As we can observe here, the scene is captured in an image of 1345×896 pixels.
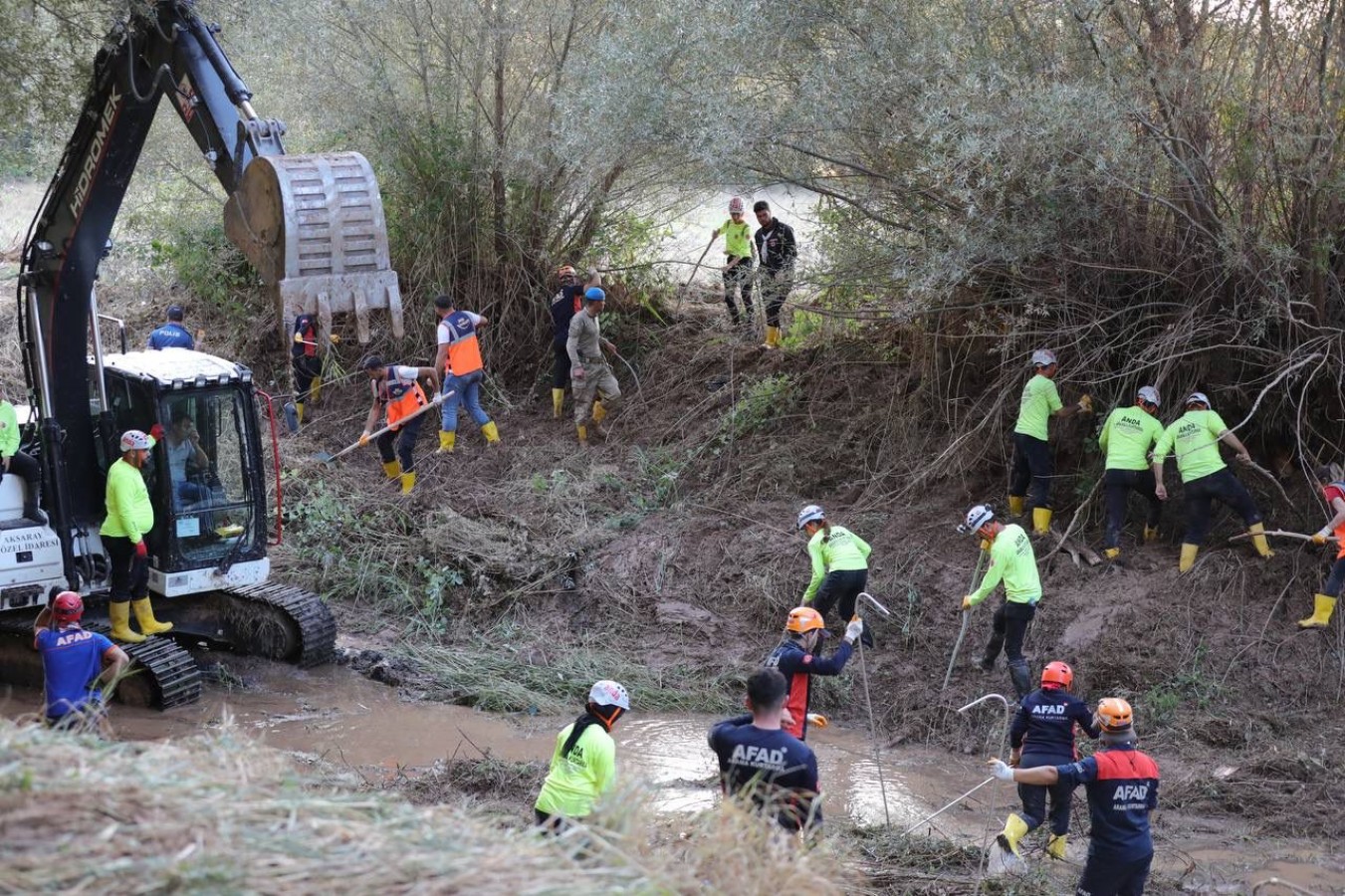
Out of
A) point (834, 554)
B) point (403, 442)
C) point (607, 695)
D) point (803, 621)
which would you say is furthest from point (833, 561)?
point (403, 442)

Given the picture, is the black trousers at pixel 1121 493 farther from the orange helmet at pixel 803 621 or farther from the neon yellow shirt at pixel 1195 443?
the orange helmet at pixel 803 621

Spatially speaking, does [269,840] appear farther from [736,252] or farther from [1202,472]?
[736,252]

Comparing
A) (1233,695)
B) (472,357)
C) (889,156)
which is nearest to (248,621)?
(472,357)

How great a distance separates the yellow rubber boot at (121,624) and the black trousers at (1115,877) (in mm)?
7215

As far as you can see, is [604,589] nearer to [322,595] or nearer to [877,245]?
[322,595]

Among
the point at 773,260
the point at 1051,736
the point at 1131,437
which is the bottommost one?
the point at 1051,736

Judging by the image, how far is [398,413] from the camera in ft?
51.0

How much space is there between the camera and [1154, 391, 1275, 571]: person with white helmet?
39.1ft

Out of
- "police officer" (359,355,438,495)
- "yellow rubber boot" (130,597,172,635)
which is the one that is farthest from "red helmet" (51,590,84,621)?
"police officer" (359,355,438,495)

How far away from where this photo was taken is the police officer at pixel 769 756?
266 inches

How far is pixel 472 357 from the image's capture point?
52.2ft

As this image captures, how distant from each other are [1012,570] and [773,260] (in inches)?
231

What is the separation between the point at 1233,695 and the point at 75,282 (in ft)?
31.3

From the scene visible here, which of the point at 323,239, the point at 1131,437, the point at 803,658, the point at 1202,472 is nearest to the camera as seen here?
the point at 323,239
